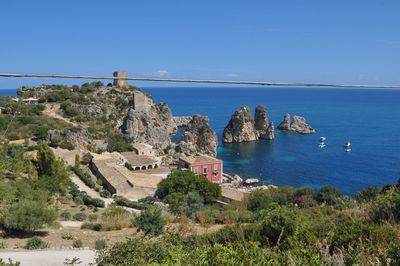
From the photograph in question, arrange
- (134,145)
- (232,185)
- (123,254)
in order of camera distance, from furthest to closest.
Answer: (134,145) → (232,185) → (123,254)

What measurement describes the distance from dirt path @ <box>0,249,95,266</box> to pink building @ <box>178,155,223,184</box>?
1966cm

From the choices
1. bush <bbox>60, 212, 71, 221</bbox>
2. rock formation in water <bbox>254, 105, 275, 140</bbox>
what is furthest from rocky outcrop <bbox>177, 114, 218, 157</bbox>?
bush <bbox>60, 212, 71, 221</bbox>

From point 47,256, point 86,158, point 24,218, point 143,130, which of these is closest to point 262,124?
point 143,130

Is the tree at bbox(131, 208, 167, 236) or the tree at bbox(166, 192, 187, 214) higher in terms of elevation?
the tree at bbox(131, 208, 167, 236)

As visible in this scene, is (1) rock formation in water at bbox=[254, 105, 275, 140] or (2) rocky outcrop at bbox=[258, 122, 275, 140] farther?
(1) rock formation in water at bbox=[254, 105, 275, 140]

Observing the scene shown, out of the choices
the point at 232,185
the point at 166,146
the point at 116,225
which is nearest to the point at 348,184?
the point at 232,185

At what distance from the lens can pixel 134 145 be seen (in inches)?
1294

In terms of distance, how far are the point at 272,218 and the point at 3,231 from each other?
7.41m

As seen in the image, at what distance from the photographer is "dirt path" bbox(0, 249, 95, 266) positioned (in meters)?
5.82

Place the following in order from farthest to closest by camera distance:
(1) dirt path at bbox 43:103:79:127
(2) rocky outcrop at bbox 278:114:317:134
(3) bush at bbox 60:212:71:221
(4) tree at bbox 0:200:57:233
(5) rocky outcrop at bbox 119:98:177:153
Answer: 1. (2) rocky outcrop at bbox 278:114:317:134
2. (5) rocky outcrop at bbox 119:98:177:153
3. (1) dirt path at bbox 43:103:79:127
4. (3) bush at bbox 60:212:71:221
5. (4) tree at bbox 0:200:57:233

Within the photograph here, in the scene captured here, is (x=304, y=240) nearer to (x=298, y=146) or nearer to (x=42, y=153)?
(x=42, y=153)

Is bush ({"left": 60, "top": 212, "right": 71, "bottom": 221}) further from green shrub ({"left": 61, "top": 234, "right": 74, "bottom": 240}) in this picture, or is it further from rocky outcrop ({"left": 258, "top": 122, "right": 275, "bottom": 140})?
rocky outcrop ({"left": 258, "top": 122, "right": 275, "bottom": 140})

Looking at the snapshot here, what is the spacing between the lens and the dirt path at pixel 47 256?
582 cm

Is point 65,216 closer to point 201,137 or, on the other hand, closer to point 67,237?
point 67,237
